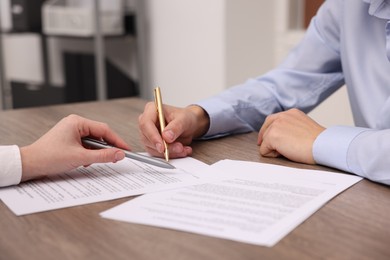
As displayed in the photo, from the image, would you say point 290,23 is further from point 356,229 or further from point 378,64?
point 356,229

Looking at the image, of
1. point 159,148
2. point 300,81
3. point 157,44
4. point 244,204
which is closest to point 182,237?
point 244,204

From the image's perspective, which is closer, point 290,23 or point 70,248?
point 70,248

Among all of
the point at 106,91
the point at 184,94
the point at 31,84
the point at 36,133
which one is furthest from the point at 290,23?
the point at 36,133

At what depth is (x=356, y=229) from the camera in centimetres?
62

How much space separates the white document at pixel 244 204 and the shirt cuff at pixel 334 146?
30 millimetres

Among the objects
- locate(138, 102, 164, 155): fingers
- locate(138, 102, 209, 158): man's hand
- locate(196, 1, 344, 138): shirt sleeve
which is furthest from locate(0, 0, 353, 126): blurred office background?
locate(138, 102, 164, 155): fingers

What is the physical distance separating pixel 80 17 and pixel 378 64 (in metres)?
2.25

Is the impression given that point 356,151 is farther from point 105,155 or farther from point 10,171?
point 10,171

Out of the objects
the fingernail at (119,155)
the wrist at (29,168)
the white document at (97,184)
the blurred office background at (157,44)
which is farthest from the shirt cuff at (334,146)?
the blurred office background at (157,44)

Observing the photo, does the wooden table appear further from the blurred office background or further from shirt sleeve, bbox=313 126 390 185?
the blurred office background

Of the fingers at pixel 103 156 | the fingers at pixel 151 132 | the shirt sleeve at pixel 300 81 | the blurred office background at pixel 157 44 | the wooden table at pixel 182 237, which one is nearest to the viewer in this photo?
the wooden table at pixel 182 237

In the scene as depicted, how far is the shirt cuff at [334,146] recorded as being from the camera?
33.4 inches

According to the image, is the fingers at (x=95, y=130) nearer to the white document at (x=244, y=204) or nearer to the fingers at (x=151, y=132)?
the fingers at (x=151, y=132)

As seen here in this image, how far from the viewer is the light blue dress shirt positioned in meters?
0.85
